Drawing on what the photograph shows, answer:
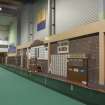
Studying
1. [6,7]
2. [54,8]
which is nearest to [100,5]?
[54,8]

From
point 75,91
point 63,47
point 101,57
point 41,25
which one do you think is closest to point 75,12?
point 63,47

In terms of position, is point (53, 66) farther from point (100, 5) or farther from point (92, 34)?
point (100, 5)

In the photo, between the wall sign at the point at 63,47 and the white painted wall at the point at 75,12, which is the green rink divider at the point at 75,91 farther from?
the white painted wall at the point at 75,12

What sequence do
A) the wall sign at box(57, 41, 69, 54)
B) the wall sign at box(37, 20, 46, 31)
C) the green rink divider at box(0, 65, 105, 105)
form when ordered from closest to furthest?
1. the green rink divider at box(0, 65, 105, 105)
2. the wall sign at box(57, 41, 69, 54)
3. the wall sign at box(37, 20, 46, 31)

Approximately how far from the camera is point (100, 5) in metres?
3.94

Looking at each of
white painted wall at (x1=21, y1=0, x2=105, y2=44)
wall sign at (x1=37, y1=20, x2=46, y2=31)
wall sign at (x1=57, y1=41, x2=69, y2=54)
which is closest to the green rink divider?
wall sign at (x1=57, y1=41, x2=69, y2=54)

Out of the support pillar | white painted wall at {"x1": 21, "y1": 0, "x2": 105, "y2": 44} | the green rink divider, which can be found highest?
white painted wall at {"x1": 21, "y1": 0, "x2": 105, "y2": 44}

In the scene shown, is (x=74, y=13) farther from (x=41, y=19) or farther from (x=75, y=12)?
(x=41, y=19)

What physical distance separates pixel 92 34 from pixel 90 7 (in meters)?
0.88

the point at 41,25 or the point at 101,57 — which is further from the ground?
the point at 41,25

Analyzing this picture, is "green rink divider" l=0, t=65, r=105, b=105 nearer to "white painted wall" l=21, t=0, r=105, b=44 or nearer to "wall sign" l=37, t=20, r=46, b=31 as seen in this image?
"white painted wall" l=21, t=0, r=105, b=44

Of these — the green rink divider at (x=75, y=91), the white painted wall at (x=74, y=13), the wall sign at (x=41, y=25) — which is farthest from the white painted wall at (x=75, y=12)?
the green rink divider at (x=75, y=91)

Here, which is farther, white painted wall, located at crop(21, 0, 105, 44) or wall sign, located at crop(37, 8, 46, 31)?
wall sign, located at crop(37, 8, 46, 31)

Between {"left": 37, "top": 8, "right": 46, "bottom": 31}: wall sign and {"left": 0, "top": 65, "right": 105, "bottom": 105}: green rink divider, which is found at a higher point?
{"left": 37, "top": 8, "right": 46, "bottom": 31}: wall sign
